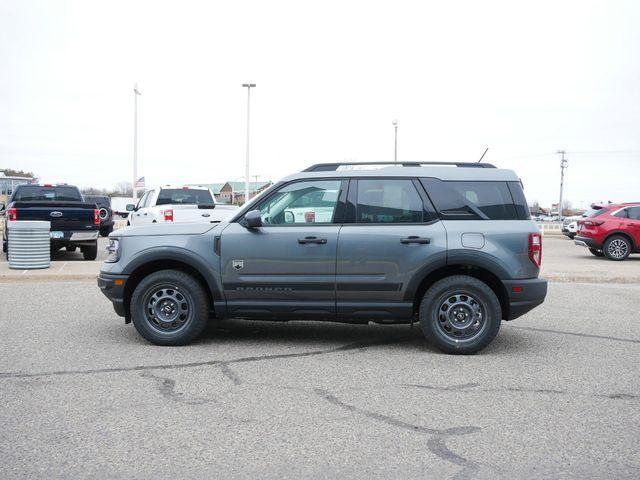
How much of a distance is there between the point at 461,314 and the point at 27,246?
10224mm

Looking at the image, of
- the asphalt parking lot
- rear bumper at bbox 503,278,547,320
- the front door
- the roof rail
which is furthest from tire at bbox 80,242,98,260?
rear bumper at bbox 503,278,547,320

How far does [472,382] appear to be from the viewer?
6051 millimetres

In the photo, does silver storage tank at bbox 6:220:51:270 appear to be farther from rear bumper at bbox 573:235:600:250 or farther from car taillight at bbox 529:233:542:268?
rear bumper at bbox 573:235:600:250

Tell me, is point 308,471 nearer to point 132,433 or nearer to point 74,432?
point 132,433

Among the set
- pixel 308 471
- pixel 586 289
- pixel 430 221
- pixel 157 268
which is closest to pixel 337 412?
pixel 308 471

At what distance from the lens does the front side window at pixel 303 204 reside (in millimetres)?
7391

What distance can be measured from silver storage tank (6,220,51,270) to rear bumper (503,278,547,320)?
34.3 ft

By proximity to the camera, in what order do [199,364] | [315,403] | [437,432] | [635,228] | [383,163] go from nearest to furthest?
[437,432], [315,403], [199,364], [383,163], [635,228]

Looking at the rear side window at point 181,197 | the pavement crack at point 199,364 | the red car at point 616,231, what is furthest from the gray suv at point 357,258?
the red car at point 616,231

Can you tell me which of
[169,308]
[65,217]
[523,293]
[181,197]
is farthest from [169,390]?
[181,197]

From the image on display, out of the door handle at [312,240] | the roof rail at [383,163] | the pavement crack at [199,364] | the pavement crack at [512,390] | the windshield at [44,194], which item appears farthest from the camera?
the windshield at [44,194]

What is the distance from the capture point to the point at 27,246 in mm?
14367

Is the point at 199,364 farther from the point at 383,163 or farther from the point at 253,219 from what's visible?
the point at 383,163

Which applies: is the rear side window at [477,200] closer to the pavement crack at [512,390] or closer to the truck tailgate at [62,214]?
the pavement crack at [512,390]
